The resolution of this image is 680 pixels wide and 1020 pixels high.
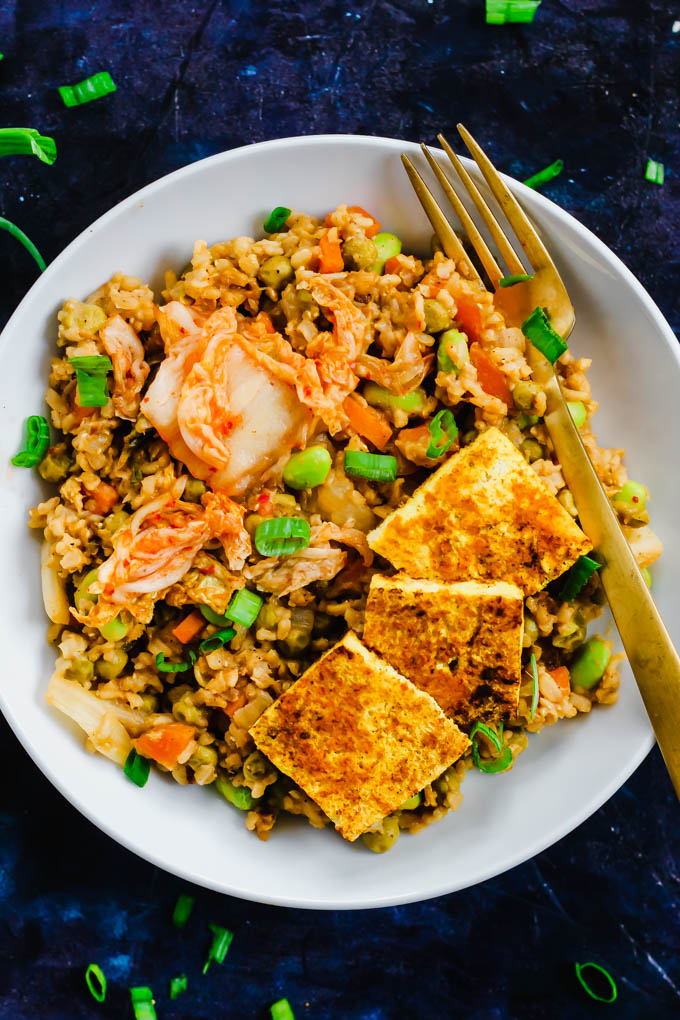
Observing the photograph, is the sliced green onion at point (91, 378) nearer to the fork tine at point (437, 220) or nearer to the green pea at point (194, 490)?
the green pea at point (194, 490)

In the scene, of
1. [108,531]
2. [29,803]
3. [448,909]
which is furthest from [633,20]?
[29,803]

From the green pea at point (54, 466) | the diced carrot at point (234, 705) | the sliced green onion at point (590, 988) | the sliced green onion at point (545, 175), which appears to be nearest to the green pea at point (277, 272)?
the green pea at point (54, 466)

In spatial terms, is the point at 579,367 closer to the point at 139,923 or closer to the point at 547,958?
the point at 547,958

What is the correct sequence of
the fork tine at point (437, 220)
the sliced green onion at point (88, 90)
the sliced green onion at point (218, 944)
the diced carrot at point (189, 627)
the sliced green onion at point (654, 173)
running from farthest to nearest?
the sliced green onion at point (654, 173) < the sliced green onion at point (218, 944) < the sliced green onion at point (88, 90) < the fork tine at point (437, 220) < the diced carrot at point (189, 627)

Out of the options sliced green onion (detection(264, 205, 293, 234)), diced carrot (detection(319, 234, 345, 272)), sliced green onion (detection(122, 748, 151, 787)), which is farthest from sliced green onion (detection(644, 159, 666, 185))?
sliced green onion (detection(122, 748, 151, 787))

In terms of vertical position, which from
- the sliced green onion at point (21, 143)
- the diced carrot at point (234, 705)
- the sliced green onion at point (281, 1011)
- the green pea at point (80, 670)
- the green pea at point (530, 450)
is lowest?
the sliced green onion at point (281, 1011)

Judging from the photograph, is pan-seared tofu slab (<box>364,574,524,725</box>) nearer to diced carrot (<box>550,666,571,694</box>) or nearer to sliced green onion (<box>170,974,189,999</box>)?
diced carrot (<box>550,666,571,694</box>)
